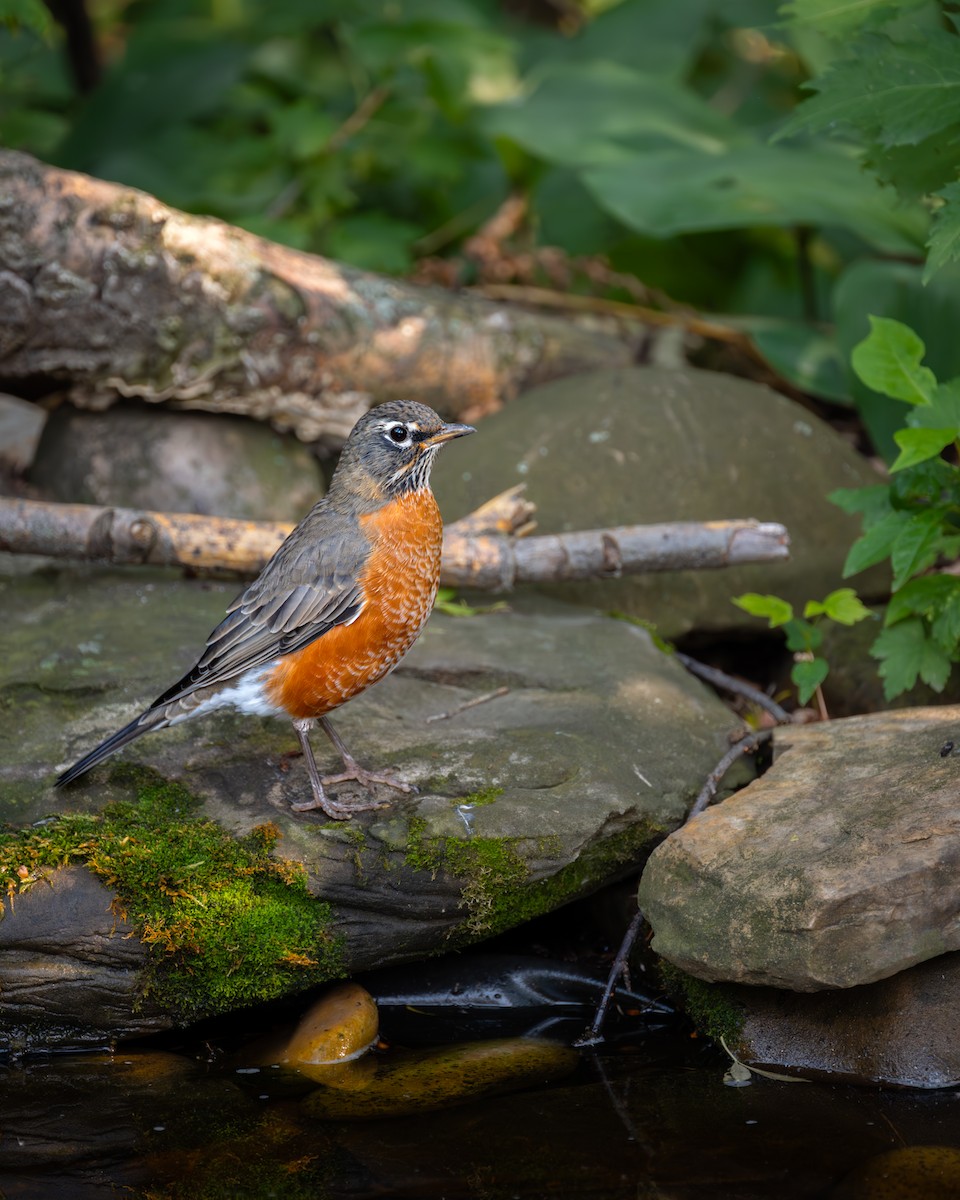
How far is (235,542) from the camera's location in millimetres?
5582

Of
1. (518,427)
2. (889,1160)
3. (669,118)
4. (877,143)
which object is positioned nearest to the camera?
(889,1160)

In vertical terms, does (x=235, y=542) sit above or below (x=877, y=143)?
below

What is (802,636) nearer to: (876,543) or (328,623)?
(876,543)

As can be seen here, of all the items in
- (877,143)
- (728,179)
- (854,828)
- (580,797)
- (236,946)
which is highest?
(877,143)

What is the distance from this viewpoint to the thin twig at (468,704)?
4.78 meters

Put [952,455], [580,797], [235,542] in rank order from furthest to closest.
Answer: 1. [952,455]
2. [235,542]
3. [580,797]

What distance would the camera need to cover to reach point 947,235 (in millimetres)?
4055

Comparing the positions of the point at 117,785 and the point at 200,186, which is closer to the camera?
the point at 117,785

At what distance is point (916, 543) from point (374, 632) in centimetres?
197

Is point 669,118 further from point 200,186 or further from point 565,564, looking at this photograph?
point 565,564

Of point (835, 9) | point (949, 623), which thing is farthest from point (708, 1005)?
point (835, 9)

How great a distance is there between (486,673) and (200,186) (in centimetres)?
474

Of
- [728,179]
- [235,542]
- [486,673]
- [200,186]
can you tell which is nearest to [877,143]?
[728,179]

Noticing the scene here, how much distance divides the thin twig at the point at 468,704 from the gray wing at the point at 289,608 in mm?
702
